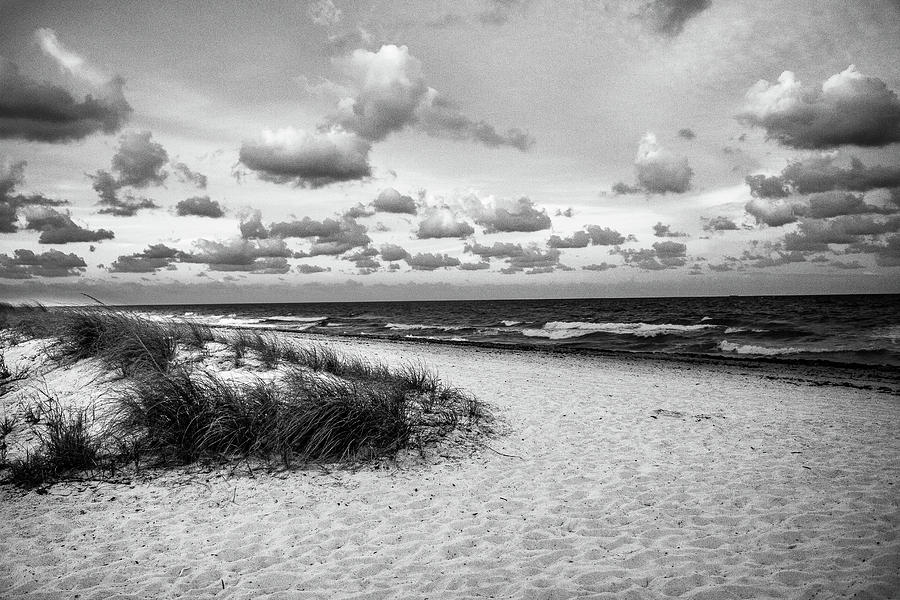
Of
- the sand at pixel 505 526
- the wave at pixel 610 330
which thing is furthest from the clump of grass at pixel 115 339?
the wave at pixel 610 330

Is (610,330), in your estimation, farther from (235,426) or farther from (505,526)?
(235,426)

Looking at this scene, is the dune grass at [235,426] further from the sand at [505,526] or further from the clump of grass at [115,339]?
the clump of grass at [115,339]

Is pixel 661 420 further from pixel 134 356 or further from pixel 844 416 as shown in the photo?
pixel 134 356

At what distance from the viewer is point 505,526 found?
5.14m

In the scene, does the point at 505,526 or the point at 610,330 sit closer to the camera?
the point at 505,526

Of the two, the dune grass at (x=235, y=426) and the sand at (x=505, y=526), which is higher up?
the dune grass at (x=235, y=426)

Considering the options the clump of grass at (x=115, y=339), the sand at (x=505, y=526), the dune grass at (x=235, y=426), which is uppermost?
the clump of grass at (x=115, y=339)

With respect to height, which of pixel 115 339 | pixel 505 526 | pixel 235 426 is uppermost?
pixel 115 339

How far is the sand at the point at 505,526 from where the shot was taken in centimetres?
415

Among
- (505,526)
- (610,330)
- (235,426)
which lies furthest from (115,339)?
(610,330)

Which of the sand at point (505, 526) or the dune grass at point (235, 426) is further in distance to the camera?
the dune grass at point (235, 426)

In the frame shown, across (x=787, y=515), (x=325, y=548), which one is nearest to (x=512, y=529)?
(x=325, y=548)

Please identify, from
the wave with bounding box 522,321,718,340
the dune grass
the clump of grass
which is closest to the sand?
the dune grass

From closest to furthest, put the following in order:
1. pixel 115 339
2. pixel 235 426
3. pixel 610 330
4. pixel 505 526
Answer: pixel 505 526
pixel 235 426
pixel 115 339
pixel 610 330
